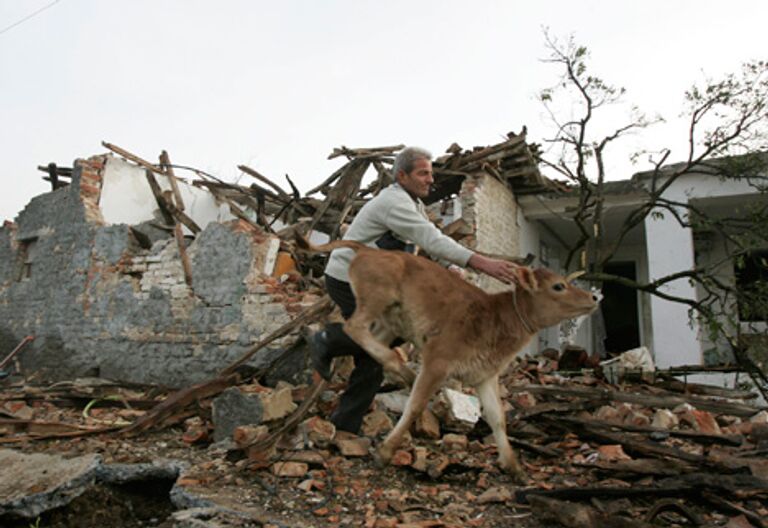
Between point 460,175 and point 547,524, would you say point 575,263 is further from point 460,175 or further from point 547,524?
point 547,524

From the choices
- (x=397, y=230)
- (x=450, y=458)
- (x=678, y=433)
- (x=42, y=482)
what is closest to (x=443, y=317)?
(x=397, y=230)

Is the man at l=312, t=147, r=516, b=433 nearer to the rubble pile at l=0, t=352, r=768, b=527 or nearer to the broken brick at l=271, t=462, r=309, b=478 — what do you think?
the rubble pile at l=0, t=352, r=768, b=527

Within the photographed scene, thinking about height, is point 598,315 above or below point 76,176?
below

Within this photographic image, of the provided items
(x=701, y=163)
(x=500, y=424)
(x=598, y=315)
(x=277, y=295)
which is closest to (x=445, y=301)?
(x=500, y=424)

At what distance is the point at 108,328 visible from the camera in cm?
878

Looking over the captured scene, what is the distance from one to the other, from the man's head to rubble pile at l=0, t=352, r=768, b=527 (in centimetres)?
193

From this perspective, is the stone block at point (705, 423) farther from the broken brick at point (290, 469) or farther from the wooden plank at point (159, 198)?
the wooden plank at point (159, 198)

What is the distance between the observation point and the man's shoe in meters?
4.07

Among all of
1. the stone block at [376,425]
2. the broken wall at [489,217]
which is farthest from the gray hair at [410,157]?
the broken wall at [489,217]

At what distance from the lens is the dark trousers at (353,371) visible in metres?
3.96

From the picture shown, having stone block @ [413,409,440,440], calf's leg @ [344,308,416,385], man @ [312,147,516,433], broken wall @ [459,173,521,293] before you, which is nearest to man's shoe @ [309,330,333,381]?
man @ [312,147,516,433]

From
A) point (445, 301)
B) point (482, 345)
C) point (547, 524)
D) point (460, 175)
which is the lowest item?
point (547, 524)

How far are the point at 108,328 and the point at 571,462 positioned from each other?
7.64m

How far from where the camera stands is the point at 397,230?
371 centimetres
